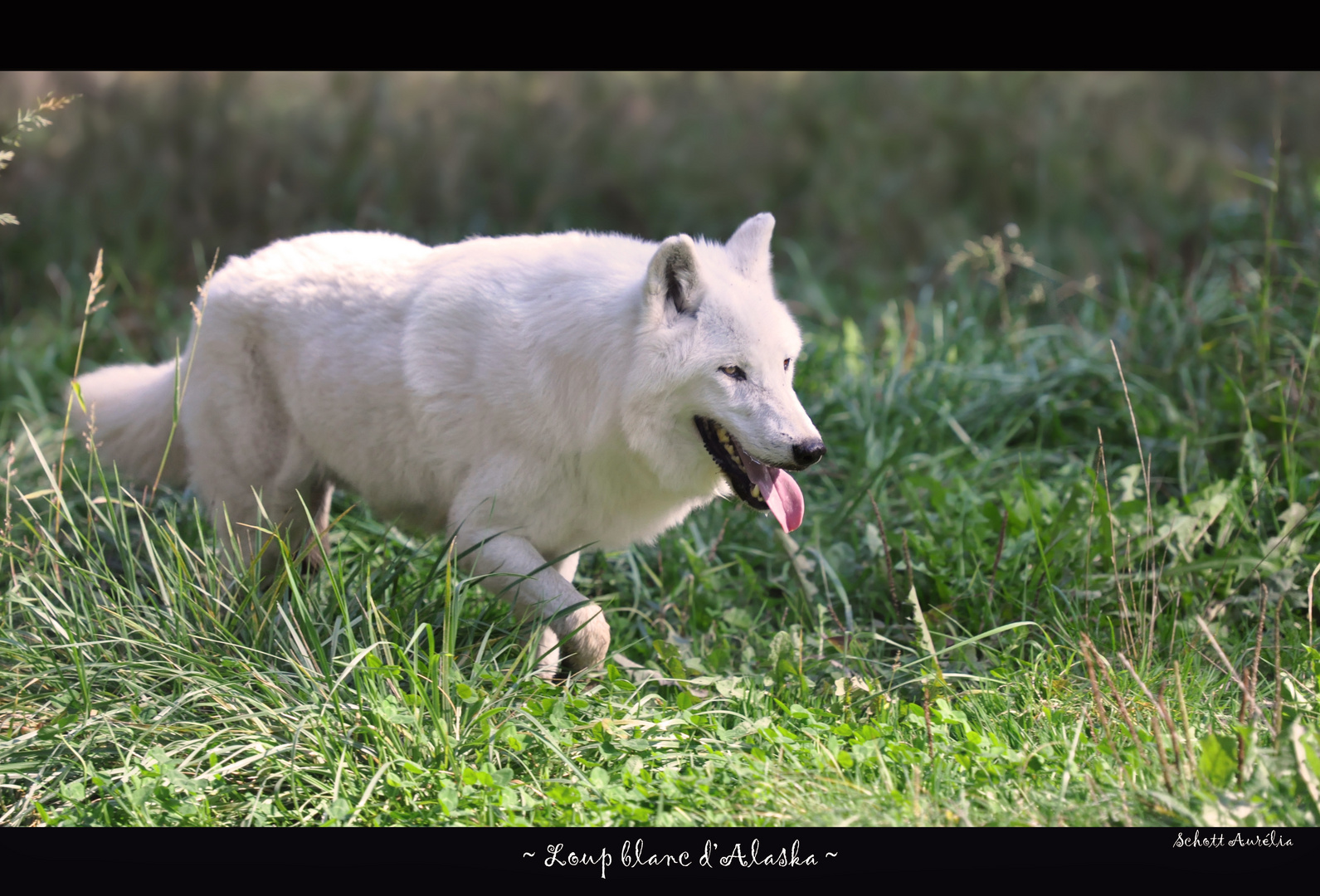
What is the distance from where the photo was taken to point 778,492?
344 centimetres

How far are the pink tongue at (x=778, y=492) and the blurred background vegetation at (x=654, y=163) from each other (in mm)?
4405

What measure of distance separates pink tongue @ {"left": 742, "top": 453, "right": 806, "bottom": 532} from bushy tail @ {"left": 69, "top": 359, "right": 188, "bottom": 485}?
2.49 meters

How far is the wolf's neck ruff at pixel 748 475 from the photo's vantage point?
11.2 ft

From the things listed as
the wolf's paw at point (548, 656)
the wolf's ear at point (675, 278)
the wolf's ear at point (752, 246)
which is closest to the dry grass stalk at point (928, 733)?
the wolf's paw at point (548, 656)

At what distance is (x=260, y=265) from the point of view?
4.20 m

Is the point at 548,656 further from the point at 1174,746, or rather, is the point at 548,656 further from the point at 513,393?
the point at 1174,746

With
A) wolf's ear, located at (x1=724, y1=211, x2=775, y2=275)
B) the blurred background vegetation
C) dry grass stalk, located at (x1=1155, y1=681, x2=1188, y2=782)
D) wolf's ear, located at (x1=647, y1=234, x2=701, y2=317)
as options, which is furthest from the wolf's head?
the blurred background vegetation

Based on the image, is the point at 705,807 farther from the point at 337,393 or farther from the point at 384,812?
the point at 337,393

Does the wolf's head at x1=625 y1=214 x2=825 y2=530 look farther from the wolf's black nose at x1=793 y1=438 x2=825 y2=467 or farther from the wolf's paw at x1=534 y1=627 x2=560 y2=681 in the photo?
the wolf's paw at x1=534 y1=627 x2=560 y2=681

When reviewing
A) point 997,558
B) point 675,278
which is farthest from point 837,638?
point 675,278

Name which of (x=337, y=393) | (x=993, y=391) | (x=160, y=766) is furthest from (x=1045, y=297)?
(x=160, y=766)
